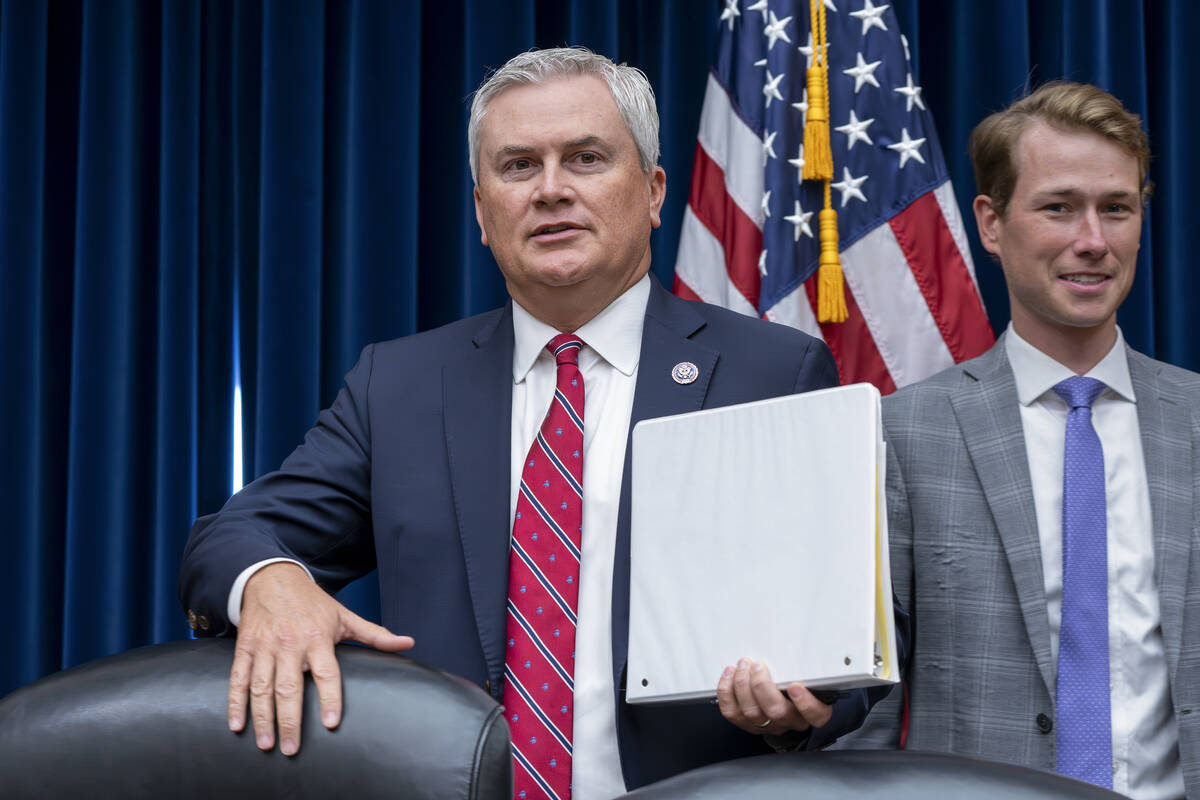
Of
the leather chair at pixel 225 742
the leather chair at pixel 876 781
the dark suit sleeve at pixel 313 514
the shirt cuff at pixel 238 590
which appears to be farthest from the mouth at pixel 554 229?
the leather chair at pixel 876 781

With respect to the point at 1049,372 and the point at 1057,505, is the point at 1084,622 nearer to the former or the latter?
the point at 1057,505

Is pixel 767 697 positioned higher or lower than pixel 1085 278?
lower

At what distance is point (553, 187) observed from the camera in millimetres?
1732

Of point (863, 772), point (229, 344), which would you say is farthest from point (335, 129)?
point (863, 772)

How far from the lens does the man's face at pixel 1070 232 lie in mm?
1947

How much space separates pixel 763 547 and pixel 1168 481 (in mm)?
860

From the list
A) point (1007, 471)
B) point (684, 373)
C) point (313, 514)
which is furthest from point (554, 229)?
point (1007, 471)

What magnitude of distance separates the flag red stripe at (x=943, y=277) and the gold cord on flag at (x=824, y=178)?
6.4 inches

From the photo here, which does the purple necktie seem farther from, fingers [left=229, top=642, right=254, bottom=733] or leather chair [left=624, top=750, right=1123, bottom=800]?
fingers [left=229, top=642, right=254, bottom=733]

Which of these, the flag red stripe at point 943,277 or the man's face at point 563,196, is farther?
the flag red stripe at point 943,277

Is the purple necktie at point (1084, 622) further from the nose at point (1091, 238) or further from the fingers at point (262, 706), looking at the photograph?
the fingers at point (262, 706)

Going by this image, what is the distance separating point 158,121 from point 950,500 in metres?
2.09

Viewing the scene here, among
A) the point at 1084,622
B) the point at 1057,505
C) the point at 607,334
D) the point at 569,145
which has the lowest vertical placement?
the point at 1084,622

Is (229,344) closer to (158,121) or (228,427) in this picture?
(228,427)
